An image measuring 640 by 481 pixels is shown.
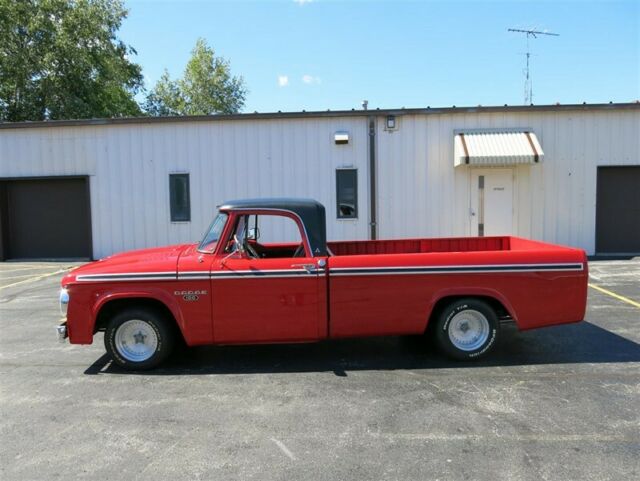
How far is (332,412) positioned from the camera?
4141 millimetres

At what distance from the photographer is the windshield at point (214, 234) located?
17.4 feet

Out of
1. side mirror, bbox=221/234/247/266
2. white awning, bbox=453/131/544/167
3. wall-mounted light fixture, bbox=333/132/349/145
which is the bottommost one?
side mirror, bbox=221/234/247/266

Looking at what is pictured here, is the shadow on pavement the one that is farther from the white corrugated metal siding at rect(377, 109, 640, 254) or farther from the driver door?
the white corrugated metal siding at rect(377, 109, 640, 254)

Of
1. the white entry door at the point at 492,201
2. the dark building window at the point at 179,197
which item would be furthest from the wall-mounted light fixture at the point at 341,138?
the dark building window at the point at 179,197

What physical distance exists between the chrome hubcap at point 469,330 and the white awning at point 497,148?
7.38m

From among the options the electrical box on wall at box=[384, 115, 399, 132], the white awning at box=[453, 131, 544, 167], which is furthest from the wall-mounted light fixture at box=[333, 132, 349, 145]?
the white awning at box=[453, 131, 544, 167]

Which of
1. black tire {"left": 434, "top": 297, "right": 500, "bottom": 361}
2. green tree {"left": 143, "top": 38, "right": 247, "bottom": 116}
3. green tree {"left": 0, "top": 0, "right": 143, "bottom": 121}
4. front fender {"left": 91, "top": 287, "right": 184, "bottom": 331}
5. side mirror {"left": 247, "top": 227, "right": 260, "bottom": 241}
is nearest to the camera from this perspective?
front fender {"left": 91, "top": 287, "right": 184, "bottom": 331}

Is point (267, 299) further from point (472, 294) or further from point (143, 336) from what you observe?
point (472, 294)

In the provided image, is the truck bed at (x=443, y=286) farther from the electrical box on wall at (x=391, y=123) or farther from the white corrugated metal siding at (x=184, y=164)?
the electrical box on wall at (x=391, y=123)

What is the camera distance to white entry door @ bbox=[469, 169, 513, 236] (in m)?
12.8

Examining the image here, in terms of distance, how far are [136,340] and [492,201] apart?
1015 centimetres

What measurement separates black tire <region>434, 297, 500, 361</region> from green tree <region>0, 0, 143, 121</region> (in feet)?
86.3

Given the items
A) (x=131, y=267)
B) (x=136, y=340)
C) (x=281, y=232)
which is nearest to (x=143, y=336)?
(x=136, y=340)

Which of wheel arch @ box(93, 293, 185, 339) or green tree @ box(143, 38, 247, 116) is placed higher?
green tree @ box(143, 38, 247, 116)
